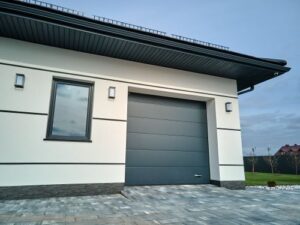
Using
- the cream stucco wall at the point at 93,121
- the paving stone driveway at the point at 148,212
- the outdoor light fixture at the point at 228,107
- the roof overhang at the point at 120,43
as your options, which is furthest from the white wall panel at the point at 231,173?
the roof overhang at the point at 120,43

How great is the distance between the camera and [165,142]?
17.4 feet

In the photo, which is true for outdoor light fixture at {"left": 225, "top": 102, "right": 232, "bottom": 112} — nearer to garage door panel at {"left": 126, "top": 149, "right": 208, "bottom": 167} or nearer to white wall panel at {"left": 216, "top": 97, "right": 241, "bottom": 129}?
white wall panel at {"left": 216, "top": 97, "right": 241, "bottom": 129}

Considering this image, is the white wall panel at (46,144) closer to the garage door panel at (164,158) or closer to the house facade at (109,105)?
the house facade at (109,105)

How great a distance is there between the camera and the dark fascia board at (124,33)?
11.4ft

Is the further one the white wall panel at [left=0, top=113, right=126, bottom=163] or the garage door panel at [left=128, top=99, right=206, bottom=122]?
the garage door panel at [left=128, top=99, right=206, bottom=122]

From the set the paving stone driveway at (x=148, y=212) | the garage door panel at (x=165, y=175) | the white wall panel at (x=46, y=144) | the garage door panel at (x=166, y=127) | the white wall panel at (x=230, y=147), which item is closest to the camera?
the paving stone driveway at (x=148, y=212)

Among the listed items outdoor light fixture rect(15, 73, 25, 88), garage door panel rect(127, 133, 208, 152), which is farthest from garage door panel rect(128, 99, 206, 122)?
outdoor light fixture rect(15, 73, 25, 88)

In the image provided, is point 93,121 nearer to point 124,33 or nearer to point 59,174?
point 59,174

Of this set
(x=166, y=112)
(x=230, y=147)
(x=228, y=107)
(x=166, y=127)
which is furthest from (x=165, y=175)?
(x=228, y=107)

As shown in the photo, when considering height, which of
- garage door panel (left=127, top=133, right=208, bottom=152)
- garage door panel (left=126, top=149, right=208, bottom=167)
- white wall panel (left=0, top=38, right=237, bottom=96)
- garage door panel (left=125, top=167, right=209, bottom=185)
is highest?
white wall panel (left=0, top=38, right=237, bottom=96)

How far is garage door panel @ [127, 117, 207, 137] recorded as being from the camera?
509 cm

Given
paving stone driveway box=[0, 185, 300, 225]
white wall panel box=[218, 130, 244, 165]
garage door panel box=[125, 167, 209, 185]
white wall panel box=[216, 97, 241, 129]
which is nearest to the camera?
paving stone driveway box=[0, 185, 300, 225]

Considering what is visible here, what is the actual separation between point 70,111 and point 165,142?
2498 mm

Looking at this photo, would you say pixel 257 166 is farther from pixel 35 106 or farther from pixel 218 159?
pixel 35 106
